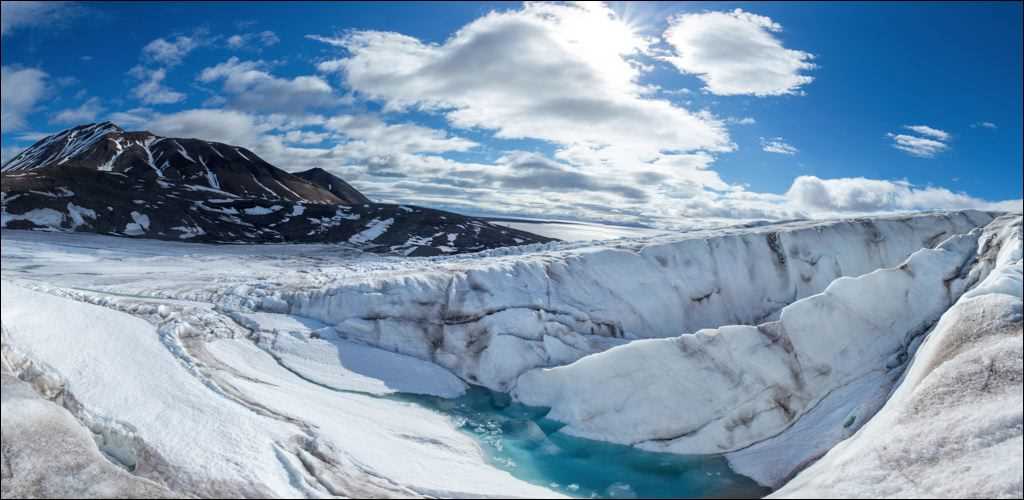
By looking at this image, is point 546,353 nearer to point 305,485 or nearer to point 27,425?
point 305,485

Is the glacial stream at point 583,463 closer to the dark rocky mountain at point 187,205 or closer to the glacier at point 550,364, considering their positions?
the glacier at point 550,364

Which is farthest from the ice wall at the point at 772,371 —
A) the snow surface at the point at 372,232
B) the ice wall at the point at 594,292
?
the snow surface at the point at 372,232

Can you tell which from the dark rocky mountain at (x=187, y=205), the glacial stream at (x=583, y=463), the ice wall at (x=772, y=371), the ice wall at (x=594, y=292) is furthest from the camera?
A: the dark rocky mountain at (x=187, y=205)

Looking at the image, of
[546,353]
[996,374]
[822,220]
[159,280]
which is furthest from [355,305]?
[822,220]

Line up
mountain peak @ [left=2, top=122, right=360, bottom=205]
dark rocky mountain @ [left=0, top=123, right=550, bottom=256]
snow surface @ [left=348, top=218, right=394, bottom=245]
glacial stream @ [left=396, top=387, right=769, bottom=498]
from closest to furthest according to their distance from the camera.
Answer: glacial stream @ [left=396, top=387, right=769, bottom=498] < dark rocky mountain @ [left=0, top=123, right=550, bottom=256] < snow surface @ [left=348, top=218, right=394, bottom=245] < mountain peak @ [left=2, top=122, right=360, bottom=205]

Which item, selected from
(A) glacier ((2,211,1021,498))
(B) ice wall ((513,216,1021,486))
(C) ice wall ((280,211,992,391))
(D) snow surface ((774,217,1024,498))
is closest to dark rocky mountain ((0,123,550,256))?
(A) glacier ((2,211,1021,498))

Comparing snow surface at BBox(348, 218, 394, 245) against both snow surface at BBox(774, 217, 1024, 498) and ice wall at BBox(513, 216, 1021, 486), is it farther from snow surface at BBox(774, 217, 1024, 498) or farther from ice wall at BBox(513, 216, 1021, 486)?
snow surface at BBox(774, 217, 1024, 498)

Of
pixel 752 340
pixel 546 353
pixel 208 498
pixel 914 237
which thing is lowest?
pixel 208 498
